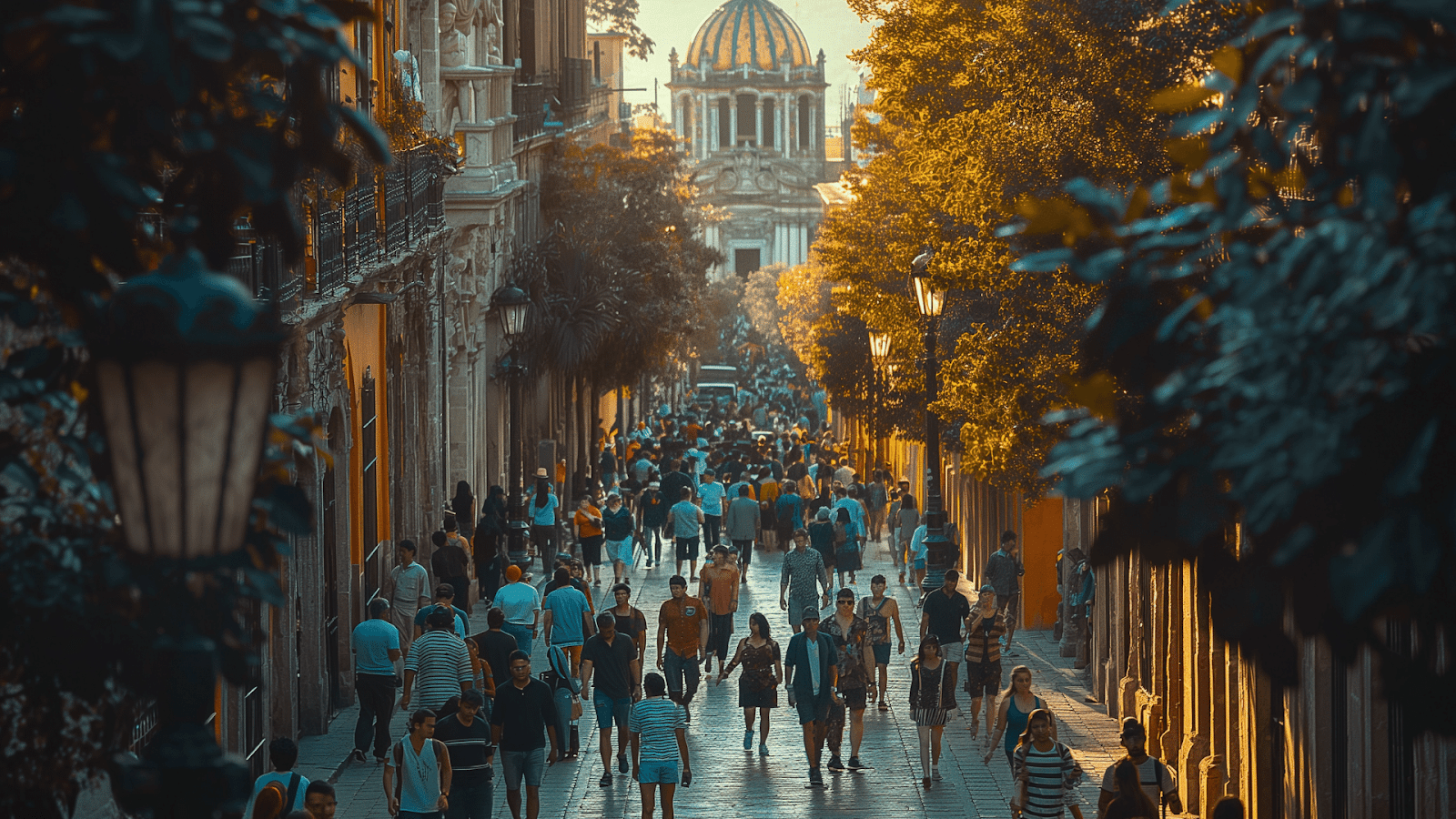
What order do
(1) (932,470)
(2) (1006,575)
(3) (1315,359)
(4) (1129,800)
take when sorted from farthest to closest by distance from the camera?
(1) (932,470), (2) (1006,575), (4) (1129,800), (3) (1315,359)

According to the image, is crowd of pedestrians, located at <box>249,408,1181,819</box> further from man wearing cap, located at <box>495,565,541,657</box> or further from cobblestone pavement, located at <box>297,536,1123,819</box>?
cobblestone pavement, located at <box>297,536,1123,819</box>

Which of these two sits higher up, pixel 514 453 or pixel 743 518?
pixel 514 453

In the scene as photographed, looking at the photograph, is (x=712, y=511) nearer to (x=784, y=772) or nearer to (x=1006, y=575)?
(x=1006, y=575)

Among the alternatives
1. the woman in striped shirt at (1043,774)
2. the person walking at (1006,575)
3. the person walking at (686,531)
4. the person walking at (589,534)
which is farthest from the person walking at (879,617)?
the person walking at (589,534)

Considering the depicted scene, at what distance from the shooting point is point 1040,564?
26.1 metres

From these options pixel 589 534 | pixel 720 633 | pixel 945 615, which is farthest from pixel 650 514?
pixel 945 615

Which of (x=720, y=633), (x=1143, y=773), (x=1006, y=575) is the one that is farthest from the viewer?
(x=1006, y=575)

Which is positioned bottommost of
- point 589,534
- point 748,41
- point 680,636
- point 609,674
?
point 609,674

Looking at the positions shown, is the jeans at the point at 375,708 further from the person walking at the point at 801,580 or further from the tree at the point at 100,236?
the tree at the point at 100,236

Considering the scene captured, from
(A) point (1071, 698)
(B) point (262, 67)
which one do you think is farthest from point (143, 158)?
(A) point (1071, 698)

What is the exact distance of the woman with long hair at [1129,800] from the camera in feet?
37.2

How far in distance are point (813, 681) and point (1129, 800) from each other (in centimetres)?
530

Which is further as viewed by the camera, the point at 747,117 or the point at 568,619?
the point at 747,117

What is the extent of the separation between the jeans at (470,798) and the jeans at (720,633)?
805 cm
